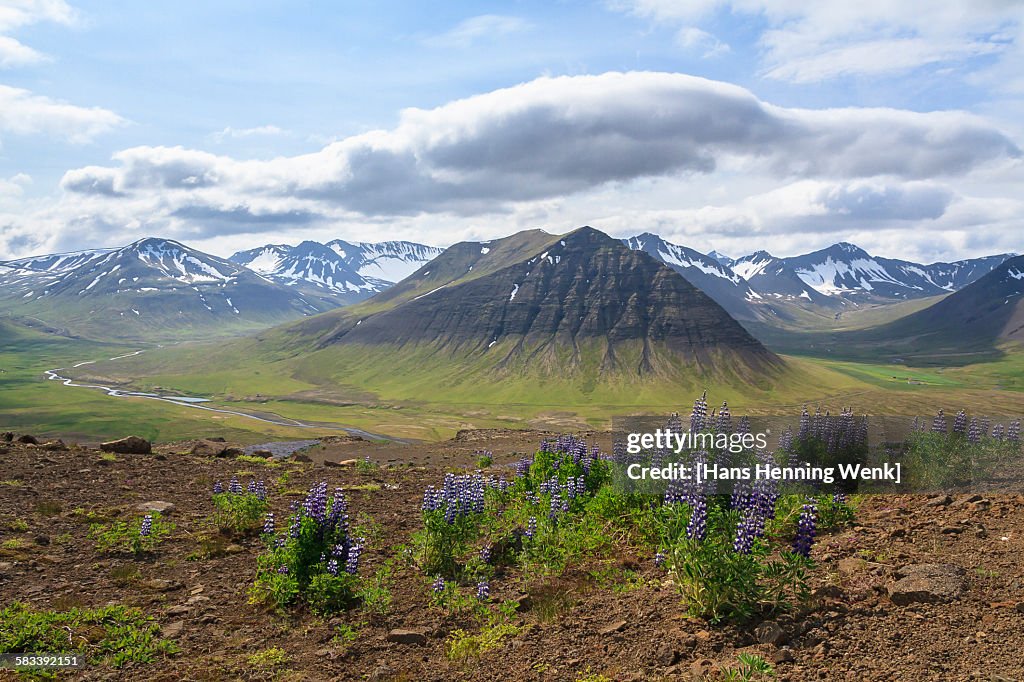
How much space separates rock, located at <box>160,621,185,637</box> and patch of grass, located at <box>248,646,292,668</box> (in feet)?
5.60

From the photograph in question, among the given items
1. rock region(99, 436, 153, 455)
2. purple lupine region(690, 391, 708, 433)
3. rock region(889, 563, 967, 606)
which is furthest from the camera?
rock region(99, 436, 153, 455)

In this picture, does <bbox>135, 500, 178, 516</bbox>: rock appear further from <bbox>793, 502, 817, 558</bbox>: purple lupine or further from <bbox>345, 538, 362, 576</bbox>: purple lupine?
<bbox>793, 502, 817, 558</bbox>: purple lupine

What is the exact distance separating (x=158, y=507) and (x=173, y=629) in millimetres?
8127

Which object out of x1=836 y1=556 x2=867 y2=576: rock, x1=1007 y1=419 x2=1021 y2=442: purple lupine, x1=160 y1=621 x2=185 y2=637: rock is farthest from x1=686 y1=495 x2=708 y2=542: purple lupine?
x1=1007 y1=419 x2=1021 y2=442: purple lupine

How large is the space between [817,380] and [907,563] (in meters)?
213

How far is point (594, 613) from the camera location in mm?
9555

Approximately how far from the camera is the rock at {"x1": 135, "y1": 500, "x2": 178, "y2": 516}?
1617cm

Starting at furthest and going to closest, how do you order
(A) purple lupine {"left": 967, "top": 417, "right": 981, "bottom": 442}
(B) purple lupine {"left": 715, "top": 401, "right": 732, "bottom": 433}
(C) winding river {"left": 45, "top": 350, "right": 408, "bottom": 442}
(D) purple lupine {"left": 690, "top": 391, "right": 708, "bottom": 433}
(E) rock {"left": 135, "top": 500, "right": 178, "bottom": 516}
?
(C) winding river {"left": 45, "top": 350, "right": 408, "bottom": 442} < (E) rock {"left": 135, "top": 500, "right": 178, "bottom": 516} < (A) purple lupine {"left": 967, "top": 417, "right": 981, "bottom": 442} < (D) purple lupine {"left": 690, "top": 391, "right": 708, "bottom": 433} < (B) purple lupine {"left": 715, "top": 401, "right": 732, "bottom": 433}

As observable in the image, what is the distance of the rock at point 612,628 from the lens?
346 inches

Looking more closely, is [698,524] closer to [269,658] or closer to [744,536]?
[744,536]

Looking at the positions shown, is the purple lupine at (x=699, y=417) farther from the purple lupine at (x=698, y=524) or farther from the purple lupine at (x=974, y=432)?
the purple lupine at (x=974, y=432)

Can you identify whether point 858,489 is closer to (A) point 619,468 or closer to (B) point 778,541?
(B) point 778,541

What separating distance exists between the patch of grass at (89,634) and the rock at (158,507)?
6168 mm

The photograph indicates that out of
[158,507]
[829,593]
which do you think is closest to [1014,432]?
[829,593]
